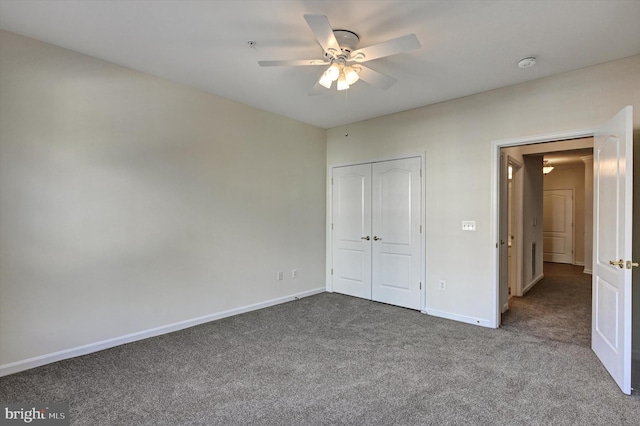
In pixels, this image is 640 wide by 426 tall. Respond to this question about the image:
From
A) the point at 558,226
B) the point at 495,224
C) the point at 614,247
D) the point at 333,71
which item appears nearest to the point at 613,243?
the point at 614,247

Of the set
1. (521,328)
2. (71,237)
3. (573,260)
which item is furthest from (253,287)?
(573,260)

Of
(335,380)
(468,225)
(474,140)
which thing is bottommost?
(335,380)

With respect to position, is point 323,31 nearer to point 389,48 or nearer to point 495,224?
point 389,48

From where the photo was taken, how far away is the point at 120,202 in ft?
10.3

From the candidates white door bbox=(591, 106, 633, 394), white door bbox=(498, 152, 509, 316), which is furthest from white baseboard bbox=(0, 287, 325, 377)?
white door bbox=(591, 106, 633, 394)

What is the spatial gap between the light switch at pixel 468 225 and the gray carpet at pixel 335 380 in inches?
46.5

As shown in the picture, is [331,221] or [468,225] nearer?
[468,225]

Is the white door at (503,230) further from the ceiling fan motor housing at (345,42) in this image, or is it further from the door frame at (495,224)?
the ceiling fan motor housing at (345,42)

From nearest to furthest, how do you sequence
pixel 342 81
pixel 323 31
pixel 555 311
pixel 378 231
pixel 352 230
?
pixel 323 31 → pixel 342 81 → pixel 555 311 → pixel 378 231 → pixel 352 230

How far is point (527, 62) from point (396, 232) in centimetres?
247

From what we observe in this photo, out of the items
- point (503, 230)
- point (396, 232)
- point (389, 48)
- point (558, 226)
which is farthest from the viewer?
point (558, 226)

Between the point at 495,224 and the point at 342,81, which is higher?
the point at 342,81

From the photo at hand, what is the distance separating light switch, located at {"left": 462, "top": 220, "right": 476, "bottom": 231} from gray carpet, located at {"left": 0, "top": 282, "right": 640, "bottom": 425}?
3.87 feet

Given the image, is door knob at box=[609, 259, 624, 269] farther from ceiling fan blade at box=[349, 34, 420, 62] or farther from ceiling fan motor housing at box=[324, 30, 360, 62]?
ceiling fan motor housing at box=[324, 30, 360, 62]
